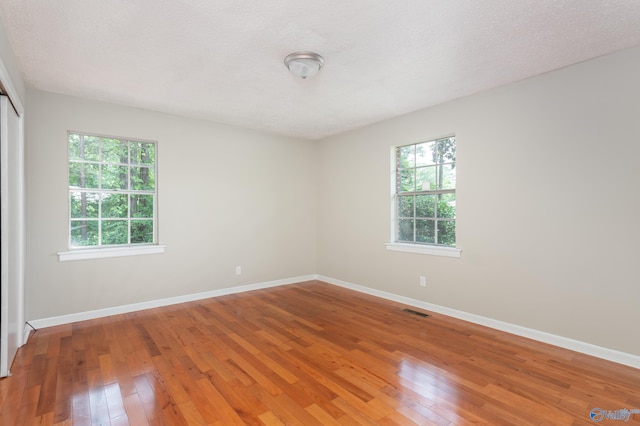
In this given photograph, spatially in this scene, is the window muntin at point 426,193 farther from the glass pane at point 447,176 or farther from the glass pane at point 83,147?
the glass pane at point 83,147

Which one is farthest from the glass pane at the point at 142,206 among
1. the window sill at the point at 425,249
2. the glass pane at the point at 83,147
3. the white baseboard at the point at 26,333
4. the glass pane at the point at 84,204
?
the window sill at the point at 425,249

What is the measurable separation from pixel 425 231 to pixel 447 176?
77 centimetres

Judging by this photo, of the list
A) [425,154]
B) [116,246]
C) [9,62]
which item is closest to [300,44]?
[9,62]

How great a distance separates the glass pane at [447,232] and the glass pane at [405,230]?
1.47ft

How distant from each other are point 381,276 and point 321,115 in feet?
8.04

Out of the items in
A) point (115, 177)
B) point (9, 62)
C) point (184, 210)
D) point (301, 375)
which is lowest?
point (301, 375)

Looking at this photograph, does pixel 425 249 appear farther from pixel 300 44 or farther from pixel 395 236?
→ pixel 300 44

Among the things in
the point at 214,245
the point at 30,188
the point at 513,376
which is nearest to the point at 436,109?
the point at 513,376

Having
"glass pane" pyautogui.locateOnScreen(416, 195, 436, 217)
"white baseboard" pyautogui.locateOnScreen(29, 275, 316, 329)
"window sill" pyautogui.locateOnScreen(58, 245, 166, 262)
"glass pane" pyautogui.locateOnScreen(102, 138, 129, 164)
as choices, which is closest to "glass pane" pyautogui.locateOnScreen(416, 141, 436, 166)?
"glass pane" pyautogui.locateOnScreen(416, 195, 436, 217)

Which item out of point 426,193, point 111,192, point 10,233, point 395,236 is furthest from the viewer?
point 395,236

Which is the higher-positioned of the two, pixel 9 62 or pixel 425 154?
pixel 9 62

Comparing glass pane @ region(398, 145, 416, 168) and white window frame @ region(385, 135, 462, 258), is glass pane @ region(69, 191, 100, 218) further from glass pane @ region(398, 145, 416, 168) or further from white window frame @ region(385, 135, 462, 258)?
glass pane @ region(398, 145, 416, 168)

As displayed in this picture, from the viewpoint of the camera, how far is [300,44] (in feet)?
8.19

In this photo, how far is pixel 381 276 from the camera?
15.3 ft
